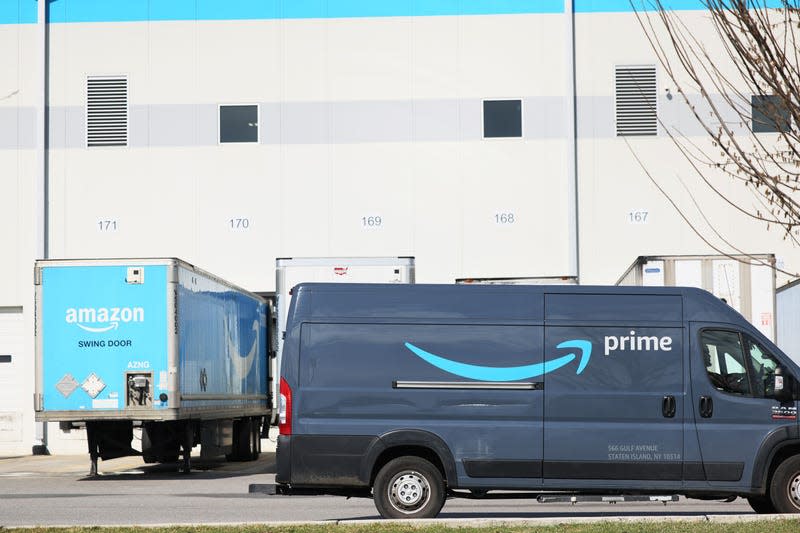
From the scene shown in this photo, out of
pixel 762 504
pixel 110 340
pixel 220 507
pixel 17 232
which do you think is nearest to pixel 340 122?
pixel 17 232

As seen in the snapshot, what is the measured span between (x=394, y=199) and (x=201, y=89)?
17.1 ft

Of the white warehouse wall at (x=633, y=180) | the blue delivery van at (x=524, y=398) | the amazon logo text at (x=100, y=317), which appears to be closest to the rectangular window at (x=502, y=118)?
the white warehouse wall at (x=633, y=180)

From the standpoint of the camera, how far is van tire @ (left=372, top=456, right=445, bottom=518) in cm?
1251

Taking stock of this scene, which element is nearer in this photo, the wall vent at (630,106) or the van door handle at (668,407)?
the van door handle at (668,407)

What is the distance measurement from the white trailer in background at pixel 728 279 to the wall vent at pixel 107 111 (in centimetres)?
1532

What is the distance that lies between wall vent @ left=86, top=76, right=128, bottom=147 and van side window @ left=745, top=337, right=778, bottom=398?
20.1 m

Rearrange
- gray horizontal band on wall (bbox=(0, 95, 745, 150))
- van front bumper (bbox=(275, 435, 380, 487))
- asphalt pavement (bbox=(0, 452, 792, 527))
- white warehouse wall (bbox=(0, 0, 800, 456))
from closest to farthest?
van front bumper (bbox=(275, 435, 380, 487)), asphalt pavement (bbox=(0, 452, 792, 527)), white warehouse wall (bbox=(0, 0, 800, 456)), gray horizontal band on wall (bbox=(0, 95, 745, 150))

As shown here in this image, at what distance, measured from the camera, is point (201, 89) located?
29.7 meters

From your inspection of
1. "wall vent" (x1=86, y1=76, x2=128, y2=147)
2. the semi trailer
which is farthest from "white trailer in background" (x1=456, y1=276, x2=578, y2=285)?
"wall vent" (x1=86, y1=76, x2=128, y2=147)

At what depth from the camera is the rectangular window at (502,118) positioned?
2942 cm

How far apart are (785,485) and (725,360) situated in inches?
53.5

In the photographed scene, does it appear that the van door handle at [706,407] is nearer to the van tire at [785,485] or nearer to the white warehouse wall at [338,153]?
the van tire at [785,485]

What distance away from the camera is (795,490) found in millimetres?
12617

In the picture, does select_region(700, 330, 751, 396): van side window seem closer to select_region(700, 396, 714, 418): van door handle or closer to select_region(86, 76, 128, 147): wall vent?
select_region(700, 396, 714, 418): van door handle
